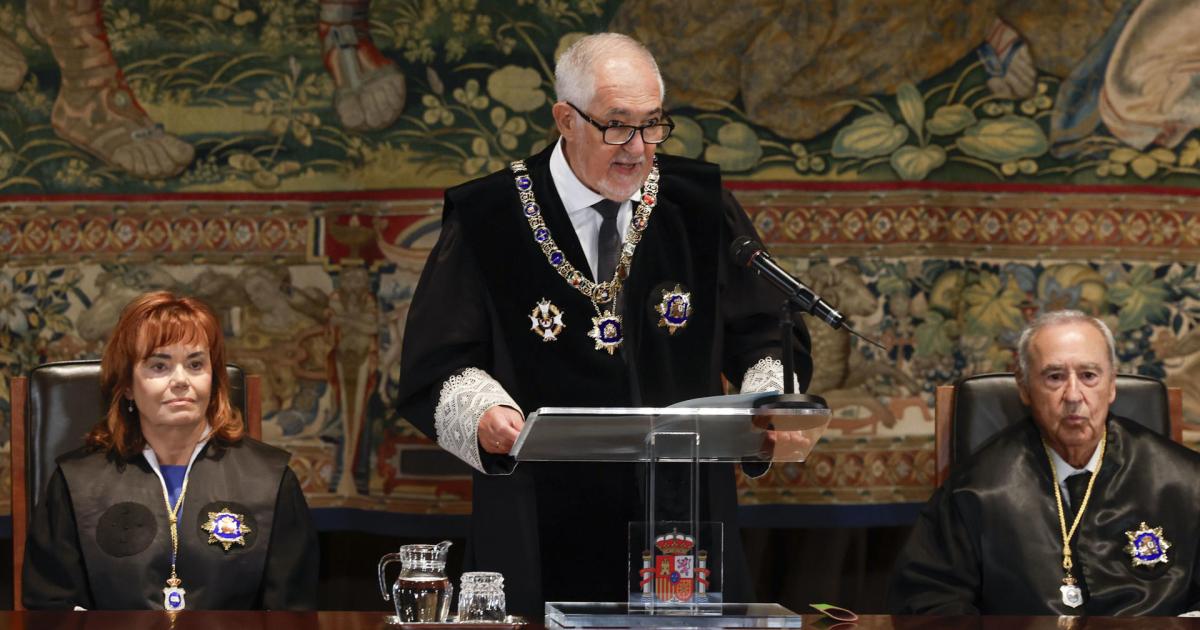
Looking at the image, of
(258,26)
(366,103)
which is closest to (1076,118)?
(366,103)

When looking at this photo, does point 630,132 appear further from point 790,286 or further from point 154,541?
point 154,541

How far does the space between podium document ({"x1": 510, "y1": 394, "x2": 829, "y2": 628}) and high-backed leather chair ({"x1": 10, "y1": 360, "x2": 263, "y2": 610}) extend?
69.8 inches

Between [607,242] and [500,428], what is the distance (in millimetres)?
688

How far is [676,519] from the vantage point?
270cm

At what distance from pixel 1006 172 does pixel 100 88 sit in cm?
337

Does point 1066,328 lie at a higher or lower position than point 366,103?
lower

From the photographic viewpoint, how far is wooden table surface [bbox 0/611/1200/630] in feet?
9.04

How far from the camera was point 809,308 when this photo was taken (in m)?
2.59

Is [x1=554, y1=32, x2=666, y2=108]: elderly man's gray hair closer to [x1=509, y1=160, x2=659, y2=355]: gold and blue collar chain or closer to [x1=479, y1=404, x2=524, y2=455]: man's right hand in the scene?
[x1=509, y1=160, x2=659, y2=355]: gold and blue collar chain

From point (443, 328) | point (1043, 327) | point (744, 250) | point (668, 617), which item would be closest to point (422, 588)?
point (668, 617)

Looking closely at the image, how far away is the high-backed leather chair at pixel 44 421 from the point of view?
4.13 metres

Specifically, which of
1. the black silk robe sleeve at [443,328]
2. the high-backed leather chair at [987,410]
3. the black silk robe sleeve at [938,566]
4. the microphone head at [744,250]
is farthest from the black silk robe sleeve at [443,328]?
the high-backed leather chair at [987,410]

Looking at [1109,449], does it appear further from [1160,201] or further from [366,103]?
[366,103]

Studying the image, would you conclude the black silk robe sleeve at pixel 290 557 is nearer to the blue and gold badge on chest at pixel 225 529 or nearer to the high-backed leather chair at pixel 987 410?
the blue and gold badge on chest at pixel 225 529
